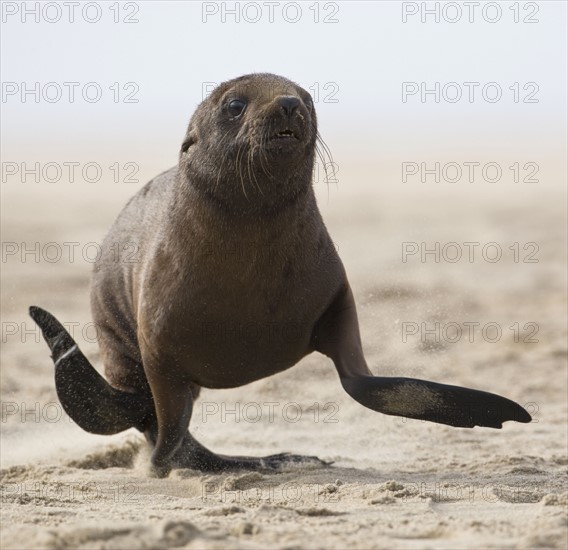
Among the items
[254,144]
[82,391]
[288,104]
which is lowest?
[82,391]

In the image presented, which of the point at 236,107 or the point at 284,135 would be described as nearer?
the point at 284,135

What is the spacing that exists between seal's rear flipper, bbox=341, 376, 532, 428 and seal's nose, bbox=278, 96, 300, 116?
147 centimetres

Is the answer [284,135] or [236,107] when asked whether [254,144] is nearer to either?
[284,135]

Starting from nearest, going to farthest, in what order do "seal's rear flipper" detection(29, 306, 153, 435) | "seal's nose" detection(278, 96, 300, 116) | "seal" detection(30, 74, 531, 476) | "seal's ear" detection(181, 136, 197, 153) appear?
"seal's nose" detection(278, 96, 300, 116) < "seal" detection(30, 74, 531, 476) < "seal's ear" detection(181, 136, 197, 153) < "seal's rear flipper" detection(29, 306, 153, 435)

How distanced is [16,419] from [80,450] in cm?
149

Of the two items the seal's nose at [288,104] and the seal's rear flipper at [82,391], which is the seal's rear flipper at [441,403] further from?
the seal's rear flipper at [82,391]

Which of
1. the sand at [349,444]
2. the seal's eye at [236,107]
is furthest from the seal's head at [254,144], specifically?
the sand at [349,444]

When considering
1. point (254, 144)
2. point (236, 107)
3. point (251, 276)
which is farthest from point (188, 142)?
point (251, 276)

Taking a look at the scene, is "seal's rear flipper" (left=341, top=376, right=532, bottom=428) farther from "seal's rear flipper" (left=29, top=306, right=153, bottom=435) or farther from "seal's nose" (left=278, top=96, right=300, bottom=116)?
"seal's rear flipper" (left=29, top=306, right=153, bottom=435)

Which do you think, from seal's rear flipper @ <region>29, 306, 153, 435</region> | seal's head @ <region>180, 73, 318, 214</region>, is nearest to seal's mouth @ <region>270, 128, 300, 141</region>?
seal's head @ <region>180, 73, 318, 214</region>

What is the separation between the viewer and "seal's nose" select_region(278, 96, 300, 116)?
6340 millimetres

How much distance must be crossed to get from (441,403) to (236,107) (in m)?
1.90

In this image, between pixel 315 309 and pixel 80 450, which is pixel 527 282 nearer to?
pixel 80 450

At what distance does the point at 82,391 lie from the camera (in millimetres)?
7680
